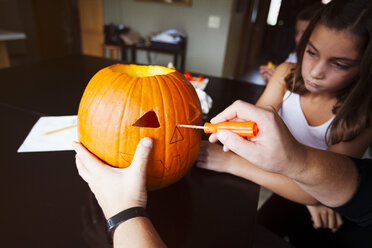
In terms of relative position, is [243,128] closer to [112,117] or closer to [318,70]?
[112,117]

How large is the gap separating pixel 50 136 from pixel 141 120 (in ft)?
1.53

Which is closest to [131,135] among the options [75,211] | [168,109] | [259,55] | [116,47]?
[168,109]

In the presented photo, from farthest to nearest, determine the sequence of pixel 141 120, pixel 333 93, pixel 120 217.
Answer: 1. pixel 333 93
2. pixel 141 120
3. pixel 120 217

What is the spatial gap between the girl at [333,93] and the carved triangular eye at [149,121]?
0.23 meters

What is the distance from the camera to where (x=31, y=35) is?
208 inches

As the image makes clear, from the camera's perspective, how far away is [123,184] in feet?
1.62

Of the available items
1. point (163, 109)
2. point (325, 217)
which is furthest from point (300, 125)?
point (163, 109)

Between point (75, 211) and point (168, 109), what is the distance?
338 mm

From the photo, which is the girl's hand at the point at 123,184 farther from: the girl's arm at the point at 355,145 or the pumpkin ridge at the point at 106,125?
the girl's arm at the point at 355,145

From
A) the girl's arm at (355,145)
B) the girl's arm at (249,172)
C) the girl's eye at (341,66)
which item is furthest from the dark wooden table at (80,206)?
the girl's eye at (341,66)

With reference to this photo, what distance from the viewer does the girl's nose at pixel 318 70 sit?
0.84 m

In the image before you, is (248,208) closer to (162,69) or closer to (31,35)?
(162,69)

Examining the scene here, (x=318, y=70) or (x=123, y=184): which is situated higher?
(x=318, y=70)

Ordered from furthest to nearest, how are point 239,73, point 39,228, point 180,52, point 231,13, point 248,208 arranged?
point 239,73
point 180,52
point 231,13
point 248,208
point 39,228
